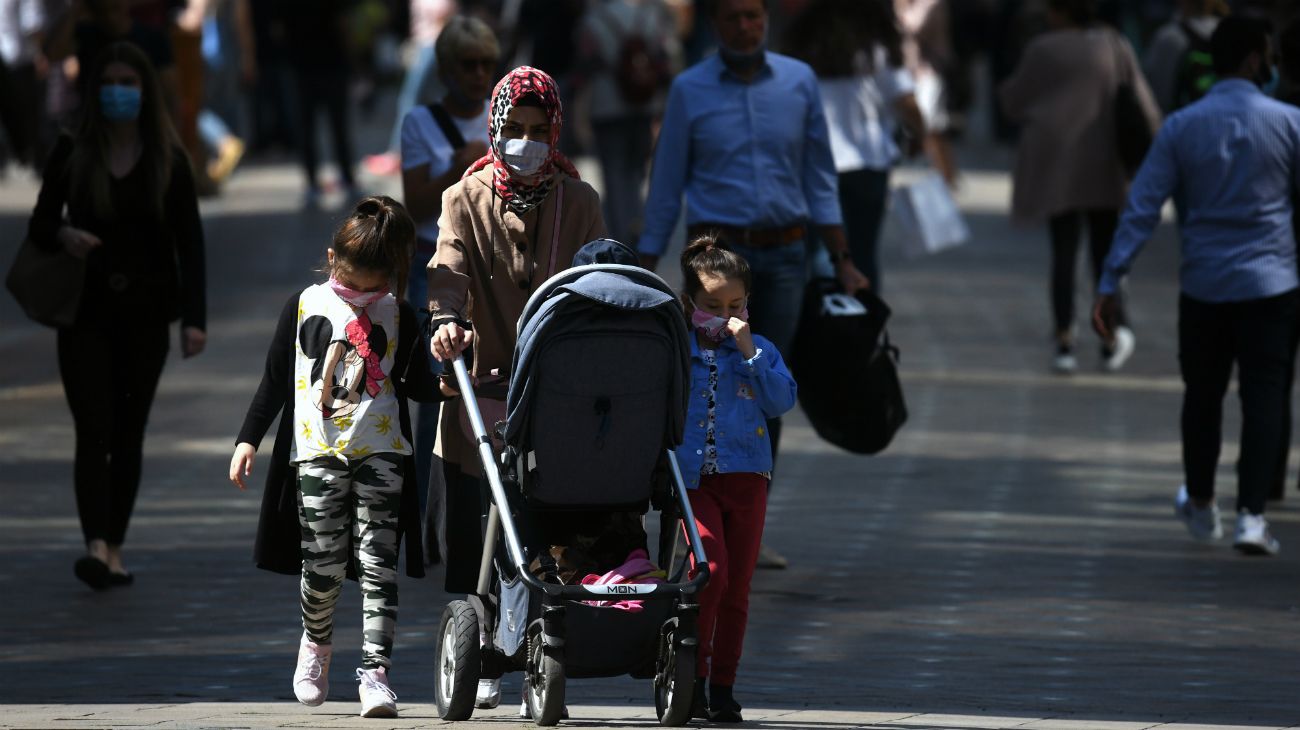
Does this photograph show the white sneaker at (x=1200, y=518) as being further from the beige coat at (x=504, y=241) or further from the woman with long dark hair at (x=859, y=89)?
the beige coat at (x=504, y=241)

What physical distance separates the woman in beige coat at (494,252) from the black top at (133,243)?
224 centimetres

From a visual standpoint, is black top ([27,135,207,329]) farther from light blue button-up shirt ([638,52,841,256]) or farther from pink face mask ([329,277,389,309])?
pink face mask ([329,277,389,309])

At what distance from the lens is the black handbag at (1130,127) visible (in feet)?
48.7

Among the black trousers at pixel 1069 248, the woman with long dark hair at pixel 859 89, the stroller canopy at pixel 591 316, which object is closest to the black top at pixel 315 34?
the black trousers at pixel 1069 248

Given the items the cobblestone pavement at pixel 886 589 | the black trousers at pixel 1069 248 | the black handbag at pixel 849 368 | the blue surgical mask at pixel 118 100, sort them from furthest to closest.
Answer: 1. the black trousers at pixel 1069 248
2. the black handbag at pixel 849 368
3. the blue surgical mask at pixel 118 100
4. the cobblestone pavement at pixel 886 589

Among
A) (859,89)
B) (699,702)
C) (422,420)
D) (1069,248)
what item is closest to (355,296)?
(699,702)

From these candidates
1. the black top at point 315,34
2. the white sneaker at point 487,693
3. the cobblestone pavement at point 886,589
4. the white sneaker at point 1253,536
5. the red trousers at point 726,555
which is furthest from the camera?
the black top at point 315,34

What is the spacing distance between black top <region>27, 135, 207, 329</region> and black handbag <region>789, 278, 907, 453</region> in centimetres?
211

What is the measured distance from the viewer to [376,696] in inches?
277

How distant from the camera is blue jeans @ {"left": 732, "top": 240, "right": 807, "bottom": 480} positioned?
9.45 m

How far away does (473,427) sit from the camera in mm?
6961

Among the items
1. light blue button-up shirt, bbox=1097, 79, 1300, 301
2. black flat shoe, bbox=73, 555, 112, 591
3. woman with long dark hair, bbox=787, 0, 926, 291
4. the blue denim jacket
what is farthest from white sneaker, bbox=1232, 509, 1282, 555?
black flat shoe, bbox=73, 555, 112, 591

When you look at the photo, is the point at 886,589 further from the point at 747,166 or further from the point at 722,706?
the point at 722,706

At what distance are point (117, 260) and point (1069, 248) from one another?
717 centimetres
